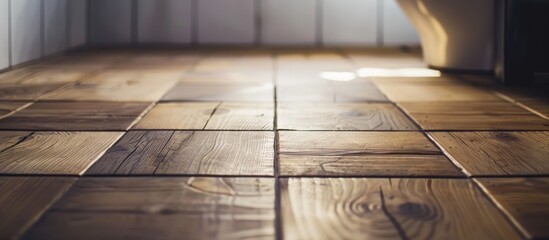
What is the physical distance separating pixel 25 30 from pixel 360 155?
4.44 feet

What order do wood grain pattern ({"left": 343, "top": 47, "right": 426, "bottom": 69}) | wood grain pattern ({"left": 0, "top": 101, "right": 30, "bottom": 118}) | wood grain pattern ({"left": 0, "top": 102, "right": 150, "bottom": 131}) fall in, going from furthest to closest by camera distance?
wood grain pattern ({"left": 343, "top": 47, "right": 426, "bottom": 69})
wood grain pattern ({"left": 0, "top": 101, "right": 30, "bottom": 118})
wood grain pattern ({"left": 0, "top": 102, "right": 150, "bottom": 131})

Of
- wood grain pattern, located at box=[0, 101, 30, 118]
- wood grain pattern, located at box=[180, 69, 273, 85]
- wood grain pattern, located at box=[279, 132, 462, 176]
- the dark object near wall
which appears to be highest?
the dark object near wall

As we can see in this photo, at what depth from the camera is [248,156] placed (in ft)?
2.76

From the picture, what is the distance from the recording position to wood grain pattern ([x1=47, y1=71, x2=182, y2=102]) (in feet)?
4.42

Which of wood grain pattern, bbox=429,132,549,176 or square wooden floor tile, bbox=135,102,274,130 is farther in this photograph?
square wooden floor tile, bbox=135,102,274,130

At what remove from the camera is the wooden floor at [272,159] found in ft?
1.92

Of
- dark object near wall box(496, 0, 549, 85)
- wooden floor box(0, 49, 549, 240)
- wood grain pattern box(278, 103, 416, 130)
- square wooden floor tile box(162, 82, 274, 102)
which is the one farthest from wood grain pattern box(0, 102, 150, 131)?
dark object near wall box(496, 0, 549, 85)

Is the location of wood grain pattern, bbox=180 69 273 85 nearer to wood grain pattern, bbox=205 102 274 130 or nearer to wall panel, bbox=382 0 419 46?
wood grain pattern, bbox=205 102 274 130

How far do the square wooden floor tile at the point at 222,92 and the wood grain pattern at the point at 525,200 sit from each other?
0.67 meters

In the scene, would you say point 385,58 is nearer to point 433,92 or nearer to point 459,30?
point 459,30

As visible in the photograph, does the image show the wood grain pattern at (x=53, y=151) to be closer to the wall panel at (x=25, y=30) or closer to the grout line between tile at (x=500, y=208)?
the grout line between tile at (x=500, y=208)

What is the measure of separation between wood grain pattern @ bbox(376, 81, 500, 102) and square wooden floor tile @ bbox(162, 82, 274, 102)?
0.26 m

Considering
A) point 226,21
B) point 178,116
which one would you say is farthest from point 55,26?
point 178,116

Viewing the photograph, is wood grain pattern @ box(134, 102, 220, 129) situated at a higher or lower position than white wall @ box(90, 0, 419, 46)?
lower
